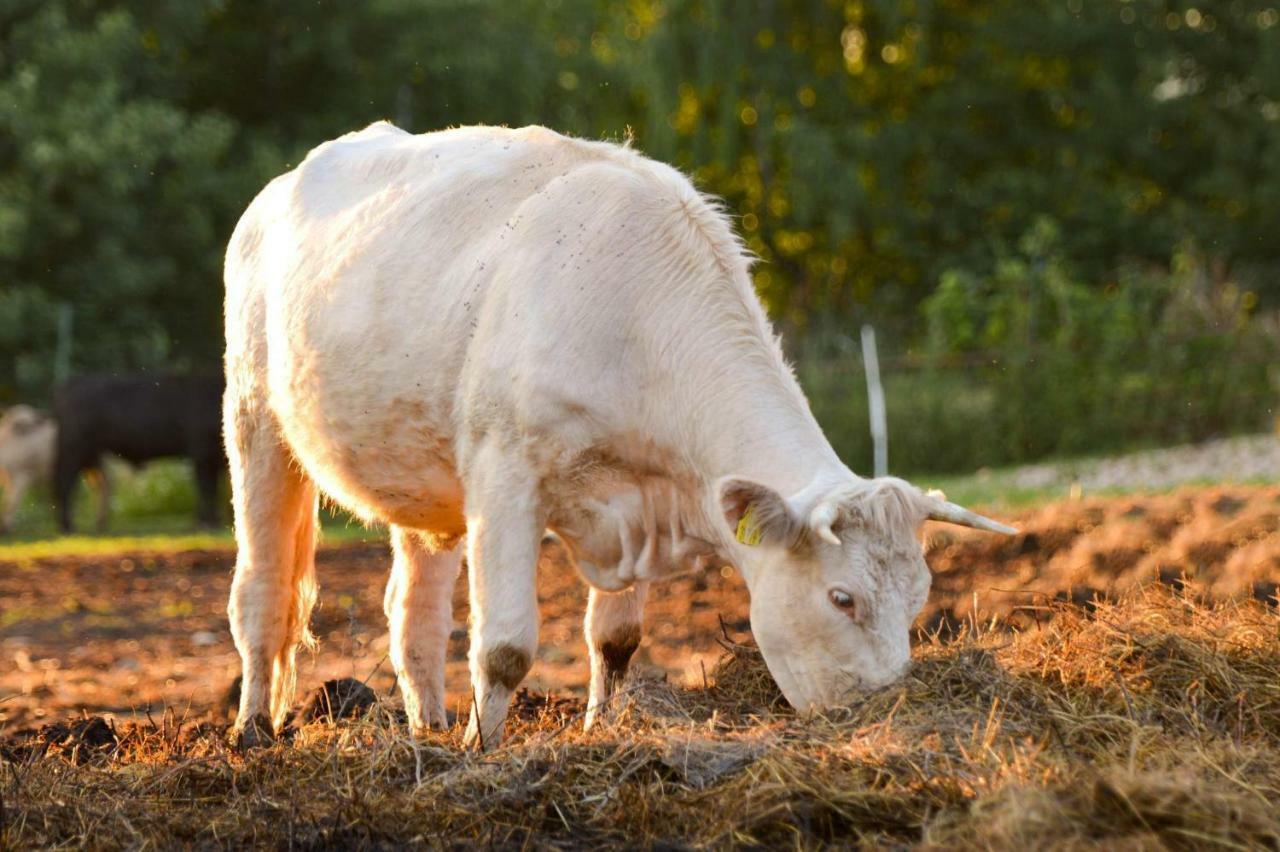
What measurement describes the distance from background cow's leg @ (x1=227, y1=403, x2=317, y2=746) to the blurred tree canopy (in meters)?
19.1

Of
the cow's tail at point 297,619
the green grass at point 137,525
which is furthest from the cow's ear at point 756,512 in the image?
the green grass at point 137,525

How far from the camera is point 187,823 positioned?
4461 millimetres

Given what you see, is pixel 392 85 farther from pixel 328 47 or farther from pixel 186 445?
pixel 186 445

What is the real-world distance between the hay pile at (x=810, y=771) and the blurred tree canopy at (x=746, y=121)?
21246 millimetres

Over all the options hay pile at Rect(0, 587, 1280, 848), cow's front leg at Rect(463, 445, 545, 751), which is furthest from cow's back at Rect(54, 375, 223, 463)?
cow's front leg at Rect(463, 445, 545, 751)

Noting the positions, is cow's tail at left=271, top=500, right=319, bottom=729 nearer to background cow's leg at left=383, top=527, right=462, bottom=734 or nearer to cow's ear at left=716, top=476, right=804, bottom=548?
background cow's leg at left=383, top=527, right=462, bottom=734

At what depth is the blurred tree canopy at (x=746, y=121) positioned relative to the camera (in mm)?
26047

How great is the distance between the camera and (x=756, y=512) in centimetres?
492

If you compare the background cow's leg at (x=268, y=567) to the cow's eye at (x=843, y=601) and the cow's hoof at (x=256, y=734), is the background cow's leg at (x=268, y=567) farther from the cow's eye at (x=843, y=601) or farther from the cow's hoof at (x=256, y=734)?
the cow's eye at (x=843, y=601)

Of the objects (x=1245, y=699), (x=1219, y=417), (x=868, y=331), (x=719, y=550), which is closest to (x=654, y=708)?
(x=719, y=550)

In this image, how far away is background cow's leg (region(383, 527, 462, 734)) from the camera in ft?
22.0

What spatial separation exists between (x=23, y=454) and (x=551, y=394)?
62.4 ft

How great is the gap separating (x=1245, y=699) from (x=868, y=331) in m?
15.8

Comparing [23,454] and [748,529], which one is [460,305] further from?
[23,454]
